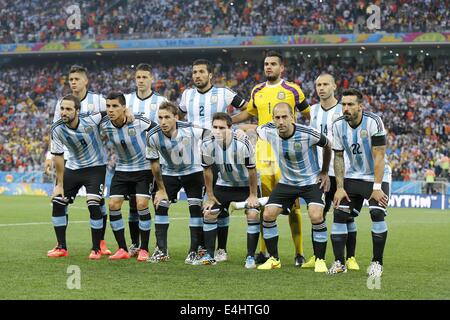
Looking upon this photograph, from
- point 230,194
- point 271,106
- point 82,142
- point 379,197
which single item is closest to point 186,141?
point 230,194

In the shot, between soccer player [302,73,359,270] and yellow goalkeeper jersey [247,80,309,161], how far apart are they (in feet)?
0.90

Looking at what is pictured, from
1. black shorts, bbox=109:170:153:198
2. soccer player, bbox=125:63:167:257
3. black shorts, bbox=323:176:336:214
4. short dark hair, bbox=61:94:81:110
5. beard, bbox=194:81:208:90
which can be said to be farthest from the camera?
soccer player, bbox=125:63:167:257

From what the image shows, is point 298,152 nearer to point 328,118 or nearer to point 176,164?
point 328,118

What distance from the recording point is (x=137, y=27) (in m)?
44.6

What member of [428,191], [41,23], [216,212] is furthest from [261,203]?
[41,23]

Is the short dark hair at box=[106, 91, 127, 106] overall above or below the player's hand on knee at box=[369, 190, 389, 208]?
above

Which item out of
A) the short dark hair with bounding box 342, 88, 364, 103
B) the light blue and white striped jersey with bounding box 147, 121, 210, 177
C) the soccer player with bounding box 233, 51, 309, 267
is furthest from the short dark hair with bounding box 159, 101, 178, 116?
the short dark hair with bounding box 342, 88, 364, 103

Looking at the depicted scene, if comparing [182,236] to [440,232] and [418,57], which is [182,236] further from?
[418,57]

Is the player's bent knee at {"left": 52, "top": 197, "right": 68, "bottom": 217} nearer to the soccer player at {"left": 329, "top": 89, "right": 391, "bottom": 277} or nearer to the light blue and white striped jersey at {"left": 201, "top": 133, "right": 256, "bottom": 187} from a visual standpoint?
the light blue and white striped jersey at {"left": 201, "top": 133, "right": 256, "bottom": 187}

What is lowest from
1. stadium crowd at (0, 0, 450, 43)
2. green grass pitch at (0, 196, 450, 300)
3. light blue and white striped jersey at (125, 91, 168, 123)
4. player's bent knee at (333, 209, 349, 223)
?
green grass pitch at (0, 196, 450, 300)

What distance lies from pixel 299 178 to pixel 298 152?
34 cm

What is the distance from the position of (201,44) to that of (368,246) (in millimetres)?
29375

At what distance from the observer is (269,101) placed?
427 inches

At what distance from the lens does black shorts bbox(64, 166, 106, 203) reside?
11.2 m
